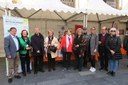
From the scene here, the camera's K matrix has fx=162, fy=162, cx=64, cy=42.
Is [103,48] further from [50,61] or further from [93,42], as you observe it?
[50,61]

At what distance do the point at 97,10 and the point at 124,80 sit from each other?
2977 mm

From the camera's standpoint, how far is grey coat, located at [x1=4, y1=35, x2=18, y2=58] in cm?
458

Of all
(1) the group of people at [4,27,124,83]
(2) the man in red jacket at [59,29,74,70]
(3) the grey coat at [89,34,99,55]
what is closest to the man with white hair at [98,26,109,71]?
(1) the group of people at [4,27,124,83]

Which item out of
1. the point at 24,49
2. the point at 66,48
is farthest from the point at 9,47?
the point at 66,48

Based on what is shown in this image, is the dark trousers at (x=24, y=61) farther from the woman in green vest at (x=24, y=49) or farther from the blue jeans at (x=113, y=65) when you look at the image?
the blue jeans at (x=113, y=65)

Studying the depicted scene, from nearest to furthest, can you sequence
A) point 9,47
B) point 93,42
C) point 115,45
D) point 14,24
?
point 9,47 < point 115,45 < point 14,24 < point 93,42

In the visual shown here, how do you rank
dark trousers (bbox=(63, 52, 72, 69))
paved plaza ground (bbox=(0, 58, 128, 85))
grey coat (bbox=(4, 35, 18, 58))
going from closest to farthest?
grey coat (bbox=(4, 35, 18, 58)) → paved plaza ground (bbox=(0, 58, 128, 85)) → dark trousers (bbox=(63, 52, 72, 69))

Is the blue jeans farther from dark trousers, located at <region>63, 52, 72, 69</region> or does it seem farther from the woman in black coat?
dark trousers, located at <region>63, 52, 72, 69</region>

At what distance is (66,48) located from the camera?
5836mm

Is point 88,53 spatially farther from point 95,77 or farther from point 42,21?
point 42,21

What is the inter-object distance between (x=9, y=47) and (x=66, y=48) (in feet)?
6.67

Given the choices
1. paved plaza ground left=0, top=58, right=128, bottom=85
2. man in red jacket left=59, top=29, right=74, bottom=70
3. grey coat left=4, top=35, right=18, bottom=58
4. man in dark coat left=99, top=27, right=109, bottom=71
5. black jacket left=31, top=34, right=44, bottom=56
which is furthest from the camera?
man in red jacket left=59, top=29, right=74, bottom=70

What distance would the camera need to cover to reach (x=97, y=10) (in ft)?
21.5

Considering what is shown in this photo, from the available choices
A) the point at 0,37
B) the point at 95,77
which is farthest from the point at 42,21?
the point at 95,77
